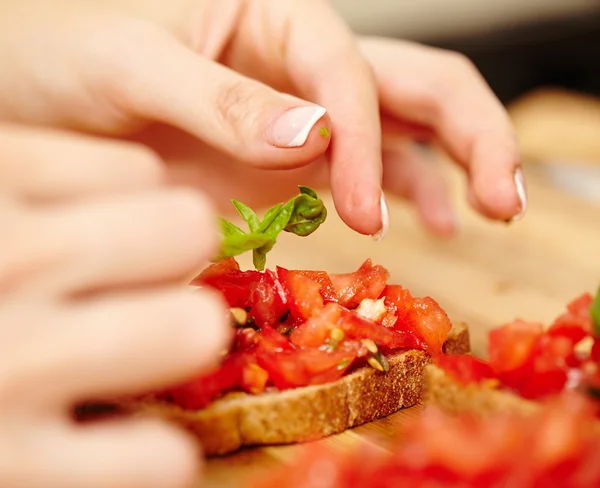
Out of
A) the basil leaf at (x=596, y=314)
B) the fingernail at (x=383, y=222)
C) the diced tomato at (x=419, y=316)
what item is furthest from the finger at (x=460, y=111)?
the basil leaf at (x=596, y=314)

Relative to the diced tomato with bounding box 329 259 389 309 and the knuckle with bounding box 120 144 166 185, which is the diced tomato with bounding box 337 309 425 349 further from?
the knuckle with bounding box 120 144 166 185

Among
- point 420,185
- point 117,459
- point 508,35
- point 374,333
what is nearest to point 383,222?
point 374,333

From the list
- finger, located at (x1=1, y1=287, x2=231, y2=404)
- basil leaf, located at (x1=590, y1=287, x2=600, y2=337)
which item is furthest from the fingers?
finger, located at (x1=1, y1=287, x2=231, y2=404)

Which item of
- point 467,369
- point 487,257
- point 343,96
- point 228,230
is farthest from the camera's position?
point 487,257

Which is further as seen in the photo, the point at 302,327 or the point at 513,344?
the point at 302,327

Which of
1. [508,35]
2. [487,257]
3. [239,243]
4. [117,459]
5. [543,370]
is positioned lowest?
[117,459]

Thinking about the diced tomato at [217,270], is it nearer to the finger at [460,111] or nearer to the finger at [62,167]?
the finger at [62,167]

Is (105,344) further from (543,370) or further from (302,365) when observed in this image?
(543,370)
